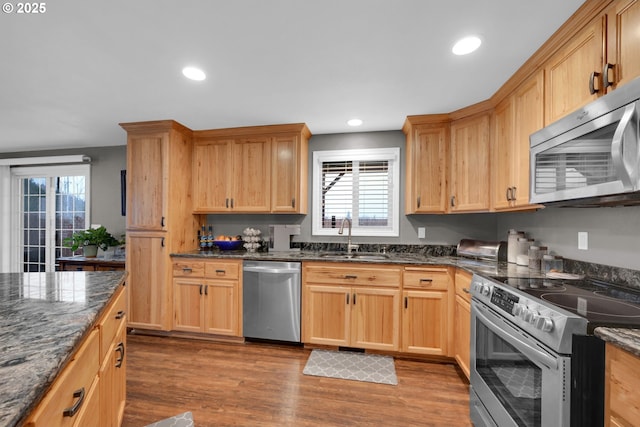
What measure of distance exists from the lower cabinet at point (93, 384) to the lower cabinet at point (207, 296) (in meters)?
1.27

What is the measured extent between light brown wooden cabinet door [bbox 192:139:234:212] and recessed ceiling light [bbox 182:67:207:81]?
1200 mm

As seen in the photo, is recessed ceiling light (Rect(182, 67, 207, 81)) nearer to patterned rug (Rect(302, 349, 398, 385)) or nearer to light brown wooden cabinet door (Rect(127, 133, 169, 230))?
light brown wooden cabinet door (Rect(127, 133, 169, 230))

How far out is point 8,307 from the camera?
109 centimetres

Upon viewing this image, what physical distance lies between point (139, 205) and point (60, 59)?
155 centimetres

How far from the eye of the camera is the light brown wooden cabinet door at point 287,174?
3160 millimetres

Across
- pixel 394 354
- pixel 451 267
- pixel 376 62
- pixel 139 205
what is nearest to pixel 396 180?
pixel 451 267

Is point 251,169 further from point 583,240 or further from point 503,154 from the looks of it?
point 583,240

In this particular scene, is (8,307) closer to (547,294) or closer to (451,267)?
(547,294)

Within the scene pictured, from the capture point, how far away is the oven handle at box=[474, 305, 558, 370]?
3.52ft

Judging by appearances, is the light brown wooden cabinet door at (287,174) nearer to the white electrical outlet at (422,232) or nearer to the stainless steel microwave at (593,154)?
the white electrical outlet at (422,232)

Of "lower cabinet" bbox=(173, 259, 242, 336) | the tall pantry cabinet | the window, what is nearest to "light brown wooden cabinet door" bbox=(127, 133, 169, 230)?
the tall pantry cabinet

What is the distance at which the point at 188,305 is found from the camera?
9.76ft

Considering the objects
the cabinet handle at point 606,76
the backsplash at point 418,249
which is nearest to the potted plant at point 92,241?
the backsplash at point 418,249

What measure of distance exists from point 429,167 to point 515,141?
86 centimetres
